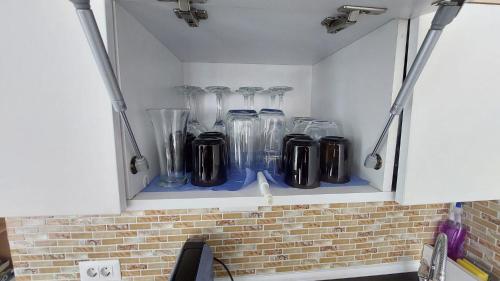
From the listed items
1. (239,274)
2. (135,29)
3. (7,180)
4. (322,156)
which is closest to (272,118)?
(322,156)

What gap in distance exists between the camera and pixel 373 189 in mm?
626

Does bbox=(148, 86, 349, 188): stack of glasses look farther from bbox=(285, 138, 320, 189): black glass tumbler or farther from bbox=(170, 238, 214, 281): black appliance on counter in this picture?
bbox=(170, 238, 214, 281): black appliance on counter

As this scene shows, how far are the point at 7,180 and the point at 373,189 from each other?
86 centimetres

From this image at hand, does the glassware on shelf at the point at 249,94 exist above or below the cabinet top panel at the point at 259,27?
below

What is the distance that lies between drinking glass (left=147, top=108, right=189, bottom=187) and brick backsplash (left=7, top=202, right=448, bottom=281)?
168 mm

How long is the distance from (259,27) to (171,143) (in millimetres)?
407

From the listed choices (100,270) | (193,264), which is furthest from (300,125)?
(100,270)

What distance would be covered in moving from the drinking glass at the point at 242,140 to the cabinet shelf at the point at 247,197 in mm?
134

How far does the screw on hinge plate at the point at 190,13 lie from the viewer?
459 millimetres

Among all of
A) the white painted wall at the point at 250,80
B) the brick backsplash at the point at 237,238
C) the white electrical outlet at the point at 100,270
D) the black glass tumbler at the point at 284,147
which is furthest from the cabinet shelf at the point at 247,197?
the white painted wall at the point at 250,80

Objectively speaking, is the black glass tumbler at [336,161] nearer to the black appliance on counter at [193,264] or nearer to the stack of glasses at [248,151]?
the stack of glasses at [248,151]

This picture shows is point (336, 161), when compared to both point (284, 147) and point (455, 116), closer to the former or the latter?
point (284, 147)

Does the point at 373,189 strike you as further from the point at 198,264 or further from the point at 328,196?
the point at 198,264

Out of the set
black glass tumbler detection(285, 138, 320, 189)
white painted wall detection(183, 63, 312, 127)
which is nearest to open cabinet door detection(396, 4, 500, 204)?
black glass tumbler detection(285, 138, 320, 189)
